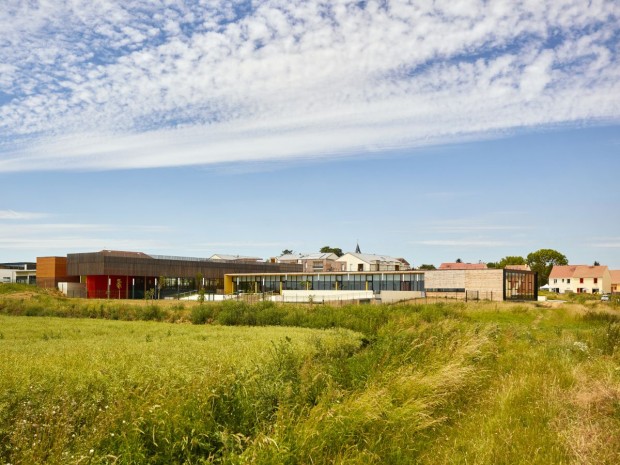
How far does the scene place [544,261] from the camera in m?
127

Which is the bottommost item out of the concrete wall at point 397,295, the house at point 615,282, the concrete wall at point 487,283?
the house at point 615,282

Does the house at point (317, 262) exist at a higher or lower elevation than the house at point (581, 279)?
higher

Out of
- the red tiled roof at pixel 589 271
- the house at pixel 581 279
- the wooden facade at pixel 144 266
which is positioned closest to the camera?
the wooden facade at pixel 144 266

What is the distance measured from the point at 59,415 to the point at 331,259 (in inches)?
3652

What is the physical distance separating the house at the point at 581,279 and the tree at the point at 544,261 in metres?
12.4

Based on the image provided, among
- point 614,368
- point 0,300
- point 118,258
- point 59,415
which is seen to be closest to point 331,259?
point 118,258

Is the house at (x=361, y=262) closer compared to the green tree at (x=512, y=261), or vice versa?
the house at (x=361, y=262)

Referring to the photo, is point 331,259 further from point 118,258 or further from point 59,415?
point 59,415

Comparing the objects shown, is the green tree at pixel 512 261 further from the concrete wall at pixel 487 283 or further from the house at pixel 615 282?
the concrete wall at pixel 487 283

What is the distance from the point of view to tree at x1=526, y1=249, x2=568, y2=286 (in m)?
124

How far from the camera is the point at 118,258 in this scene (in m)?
69.5

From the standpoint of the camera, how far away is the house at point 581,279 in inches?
4171

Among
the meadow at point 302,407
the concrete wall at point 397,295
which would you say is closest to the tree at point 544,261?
the concrete wall at point 397,295

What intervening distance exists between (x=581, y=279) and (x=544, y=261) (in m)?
19.8
